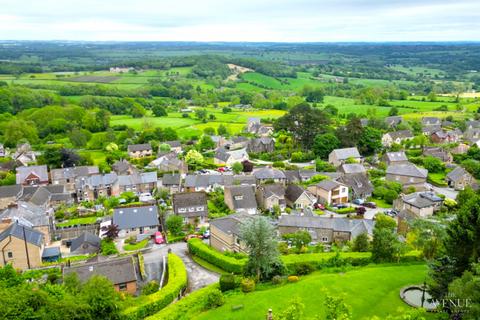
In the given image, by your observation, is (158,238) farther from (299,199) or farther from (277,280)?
(299,199)

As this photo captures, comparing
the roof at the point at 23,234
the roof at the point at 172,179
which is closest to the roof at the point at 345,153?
the roof at the point at 172,179

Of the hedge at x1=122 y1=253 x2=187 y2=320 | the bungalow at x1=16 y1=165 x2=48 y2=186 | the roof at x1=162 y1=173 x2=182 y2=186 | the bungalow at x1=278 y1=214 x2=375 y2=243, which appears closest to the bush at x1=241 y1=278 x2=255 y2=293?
the hedge at x1=122 y1=253 x2=187 y2=320

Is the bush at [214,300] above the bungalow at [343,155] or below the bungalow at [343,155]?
above

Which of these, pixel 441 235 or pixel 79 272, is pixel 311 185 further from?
pixel 79 272

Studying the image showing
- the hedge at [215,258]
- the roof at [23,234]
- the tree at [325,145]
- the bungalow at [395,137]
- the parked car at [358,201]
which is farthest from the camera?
the bungalow at [395,137]

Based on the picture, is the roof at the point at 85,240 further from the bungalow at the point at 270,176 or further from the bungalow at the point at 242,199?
the bungalow at the point at 270,176

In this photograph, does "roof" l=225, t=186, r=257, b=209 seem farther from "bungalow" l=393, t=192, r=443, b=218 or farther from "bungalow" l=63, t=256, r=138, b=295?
"bungalow" l=63, t=256, r=138, b=295

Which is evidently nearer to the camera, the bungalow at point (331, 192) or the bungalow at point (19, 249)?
the bungalow at point (19, 249)
